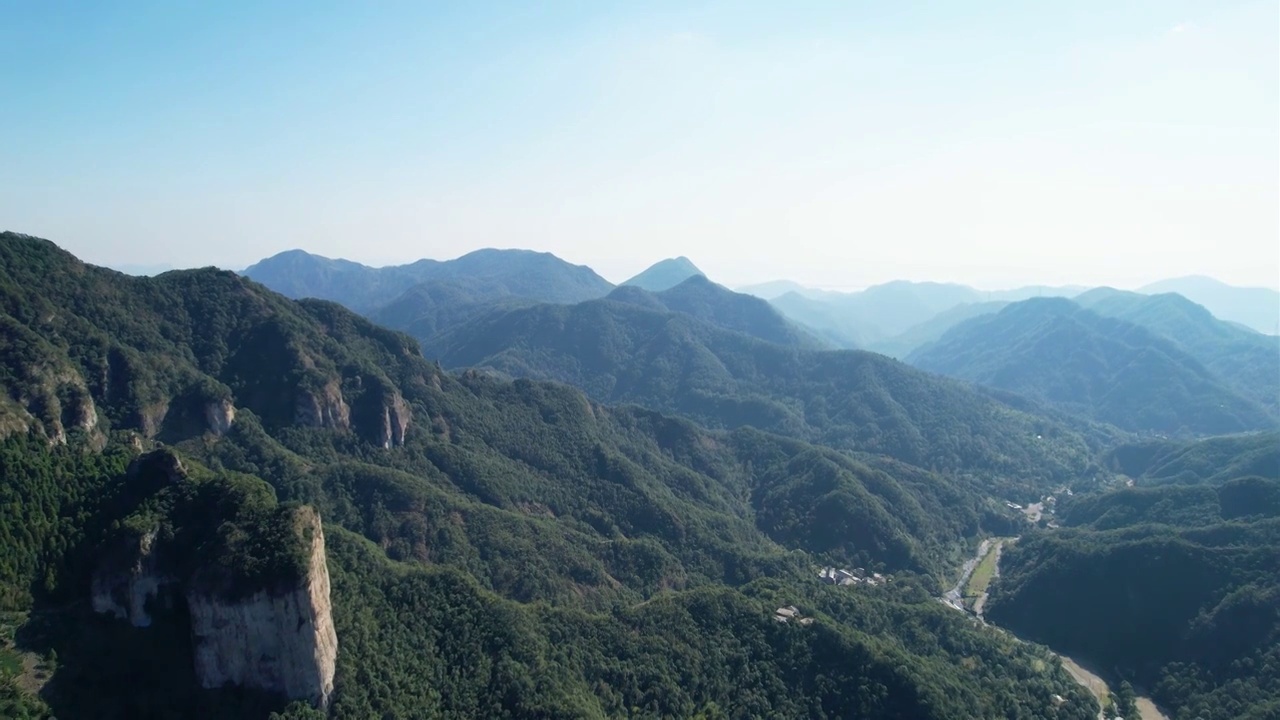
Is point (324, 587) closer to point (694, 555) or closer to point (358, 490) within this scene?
point (358, 490)

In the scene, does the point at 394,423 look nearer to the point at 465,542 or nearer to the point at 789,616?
the point at 465,542

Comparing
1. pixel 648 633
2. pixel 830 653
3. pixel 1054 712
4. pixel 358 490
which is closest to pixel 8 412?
pixel 358 490

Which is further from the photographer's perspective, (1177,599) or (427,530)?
(1177,599)

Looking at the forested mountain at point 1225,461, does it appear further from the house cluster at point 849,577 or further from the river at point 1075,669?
the house cluster at point 849,577

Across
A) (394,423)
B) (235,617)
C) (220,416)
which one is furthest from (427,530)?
(235,617)

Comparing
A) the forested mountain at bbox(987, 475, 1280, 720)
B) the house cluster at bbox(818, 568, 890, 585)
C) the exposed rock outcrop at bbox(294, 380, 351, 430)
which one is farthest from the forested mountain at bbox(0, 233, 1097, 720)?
the forested mountain at bbox(987, 475, 1280, 720)

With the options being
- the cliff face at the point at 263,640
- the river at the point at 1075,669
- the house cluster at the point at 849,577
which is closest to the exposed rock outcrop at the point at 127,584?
the cliff face at the point at 263,640
